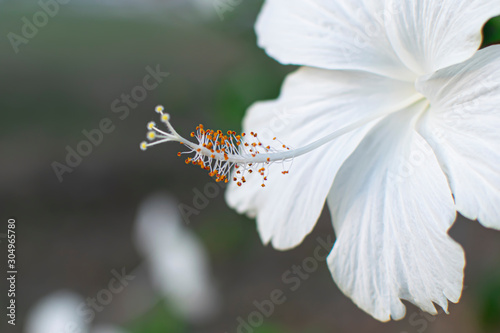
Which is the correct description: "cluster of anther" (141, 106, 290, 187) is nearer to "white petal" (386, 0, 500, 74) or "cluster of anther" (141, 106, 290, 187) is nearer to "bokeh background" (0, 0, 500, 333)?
"white petal" (386, 0, 500, 74)

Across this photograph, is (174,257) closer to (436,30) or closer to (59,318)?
(59,318)

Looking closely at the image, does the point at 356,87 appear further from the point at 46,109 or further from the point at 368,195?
the point at 46,109

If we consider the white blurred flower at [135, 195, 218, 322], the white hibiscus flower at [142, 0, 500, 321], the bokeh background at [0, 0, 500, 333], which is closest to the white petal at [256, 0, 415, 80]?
the white hibiscus flower at [142, 0, 500, 321]

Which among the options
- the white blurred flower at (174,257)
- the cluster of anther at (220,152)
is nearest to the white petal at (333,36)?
the cluster of anther at (220,152)

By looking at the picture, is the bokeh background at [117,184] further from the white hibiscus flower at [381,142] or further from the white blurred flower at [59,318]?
the white hibiscus flower at [381,142]

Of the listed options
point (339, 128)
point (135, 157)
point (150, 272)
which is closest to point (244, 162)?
point (339, 128)

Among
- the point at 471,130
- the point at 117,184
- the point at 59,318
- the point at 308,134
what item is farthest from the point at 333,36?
the point at 117,184
